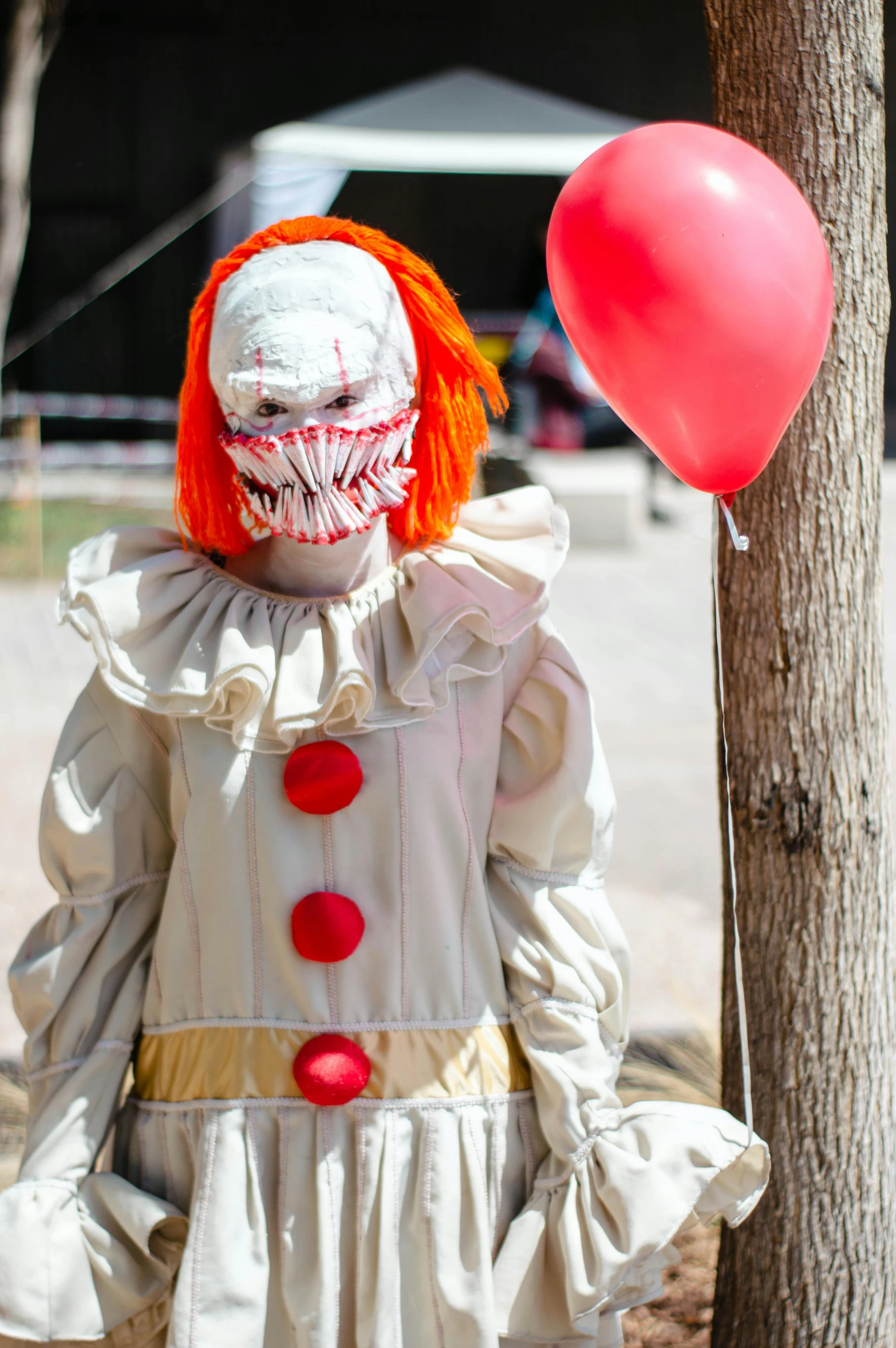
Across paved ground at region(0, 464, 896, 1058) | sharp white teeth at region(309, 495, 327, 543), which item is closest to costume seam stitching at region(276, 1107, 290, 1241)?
sharp white teeth at region(309, 495, 327, 543)

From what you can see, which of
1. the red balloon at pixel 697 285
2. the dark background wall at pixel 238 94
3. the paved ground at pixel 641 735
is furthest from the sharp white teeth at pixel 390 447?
the dark background wall at pixel 238 94

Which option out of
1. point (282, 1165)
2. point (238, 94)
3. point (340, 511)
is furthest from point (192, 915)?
point (238, 94)

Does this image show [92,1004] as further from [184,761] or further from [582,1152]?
[582,1152]

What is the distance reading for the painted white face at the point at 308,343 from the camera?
176 cm

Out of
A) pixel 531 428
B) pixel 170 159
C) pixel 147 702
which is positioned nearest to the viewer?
pixel 147 702

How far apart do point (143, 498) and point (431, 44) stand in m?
4.78

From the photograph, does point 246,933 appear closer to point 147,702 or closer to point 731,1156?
point 147,702

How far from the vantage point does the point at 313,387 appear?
5.75ft

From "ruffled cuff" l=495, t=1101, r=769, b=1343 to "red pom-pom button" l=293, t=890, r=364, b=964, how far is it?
1.33 ft

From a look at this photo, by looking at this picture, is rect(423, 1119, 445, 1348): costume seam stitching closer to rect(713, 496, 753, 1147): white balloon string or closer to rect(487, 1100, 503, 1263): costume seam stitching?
rect(487, 1100, 503, 1263): costume seam stitching

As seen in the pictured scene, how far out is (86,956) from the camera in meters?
1.87

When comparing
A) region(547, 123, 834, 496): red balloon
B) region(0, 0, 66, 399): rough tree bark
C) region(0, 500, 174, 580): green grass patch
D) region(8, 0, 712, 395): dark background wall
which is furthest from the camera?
region(8, 0, 712, 395): dark background wall

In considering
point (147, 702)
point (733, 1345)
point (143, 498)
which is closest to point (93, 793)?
point (147, 702)

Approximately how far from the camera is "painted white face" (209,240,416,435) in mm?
1756
